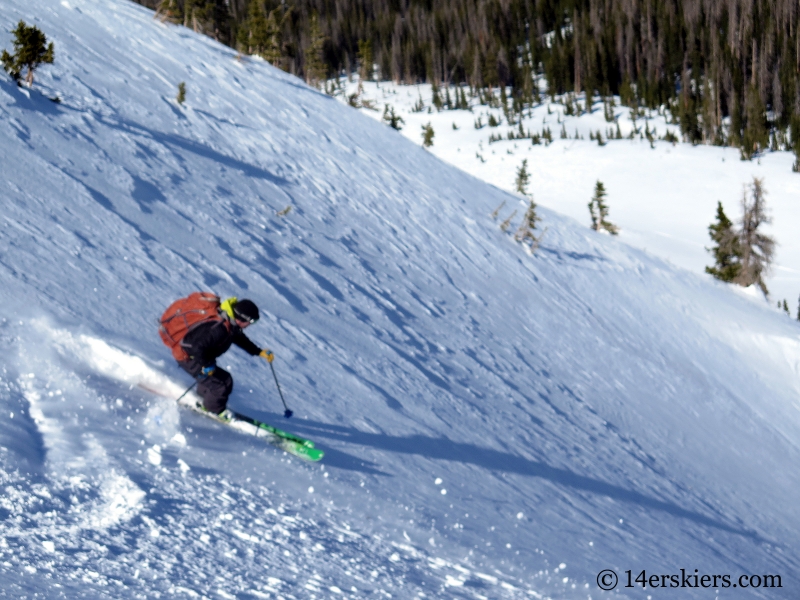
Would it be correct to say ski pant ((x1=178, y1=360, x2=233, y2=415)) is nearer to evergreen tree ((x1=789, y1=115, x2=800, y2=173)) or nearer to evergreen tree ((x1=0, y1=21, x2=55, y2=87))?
evergreen tree ((x1=0, y1=21, x2=55, y2=87))

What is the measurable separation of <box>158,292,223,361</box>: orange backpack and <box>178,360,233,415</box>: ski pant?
0.09 meters

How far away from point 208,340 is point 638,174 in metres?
57.2

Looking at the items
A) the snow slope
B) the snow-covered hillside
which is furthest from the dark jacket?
the snow slope

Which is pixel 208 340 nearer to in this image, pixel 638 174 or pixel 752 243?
pixel 752 243

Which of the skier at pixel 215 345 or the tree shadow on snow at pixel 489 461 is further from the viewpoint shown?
the tree shadow on snow at pixel 489 461

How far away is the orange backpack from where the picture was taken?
600 cm

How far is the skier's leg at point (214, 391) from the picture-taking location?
Answer: 600cm

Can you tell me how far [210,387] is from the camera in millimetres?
6004

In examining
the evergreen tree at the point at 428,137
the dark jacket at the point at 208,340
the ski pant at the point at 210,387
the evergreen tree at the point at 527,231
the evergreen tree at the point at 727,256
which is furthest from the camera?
the evergreen tree at the point at 428,137

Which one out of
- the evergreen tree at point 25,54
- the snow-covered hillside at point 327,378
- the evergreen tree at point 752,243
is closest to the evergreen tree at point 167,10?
the snow-covered hillside at point 327,378

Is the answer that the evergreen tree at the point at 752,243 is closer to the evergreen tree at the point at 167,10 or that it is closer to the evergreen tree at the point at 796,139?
the evergreen tree at the point at 167,10

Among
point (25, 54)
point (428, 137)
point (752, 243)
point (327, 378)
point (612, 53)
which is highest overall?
point (612, 53)

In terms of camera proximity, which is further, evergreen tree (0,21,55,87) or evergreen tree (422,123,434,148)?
evergreen tree (422,123,434,148)

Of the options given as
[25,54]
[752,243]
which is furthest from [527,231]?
[752,243]
